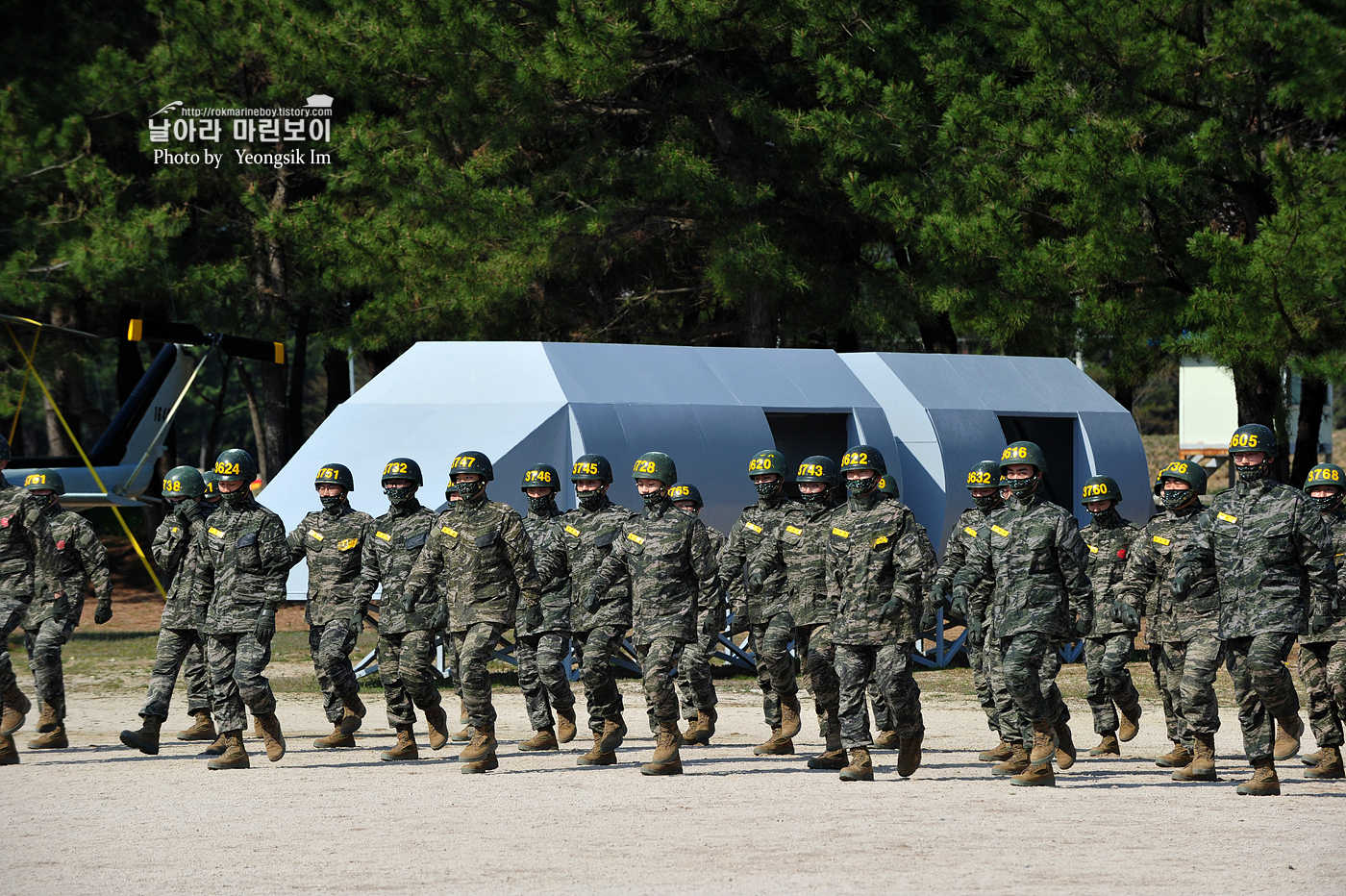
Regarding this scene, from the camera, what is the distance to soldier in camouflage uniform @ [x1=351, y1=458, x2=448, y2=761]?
1070 centimetres

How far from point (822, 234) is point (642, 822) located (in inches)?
688

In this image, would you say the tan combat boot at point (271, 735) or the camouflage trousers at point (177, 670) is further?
the camouflage trousers at point (177, 670)

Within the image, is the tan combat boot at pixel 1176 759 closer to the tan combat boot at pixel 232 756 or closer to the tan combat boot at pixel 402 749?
the tan combat boot at pixel 402 749

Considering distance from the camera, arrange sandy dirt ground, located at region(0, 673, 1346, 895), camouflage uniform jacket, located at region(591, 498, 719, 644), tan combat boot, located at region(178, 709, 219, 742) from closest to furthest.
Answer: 1. sandy dirt ground, located at region(0, 673, 1346, 895)
2. camouflage uniform jacket, located at region(591, 498, 719, 644)
3. tan combat boot, located at region(178, 709, 219, 742)

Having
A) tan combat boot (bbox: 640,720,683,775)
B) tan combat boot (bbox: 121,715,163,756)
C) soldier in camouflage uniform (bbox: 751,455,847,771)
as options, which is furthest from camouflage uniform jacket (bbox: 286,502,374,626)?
soldier in camouflage uniform (bbox: 751,455,847,771)

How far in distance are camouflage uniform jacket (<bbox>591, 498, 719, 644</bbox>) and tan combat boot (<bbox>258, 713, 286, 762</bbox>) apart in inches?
93.9

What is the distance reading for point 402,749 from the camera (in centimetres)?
1093

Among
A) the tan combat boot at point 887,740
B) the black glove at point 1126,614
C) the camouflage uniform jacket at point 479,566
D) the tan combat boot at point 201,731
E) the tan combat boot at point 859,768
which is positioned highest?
the camouflage uniform jacket at point 479,566

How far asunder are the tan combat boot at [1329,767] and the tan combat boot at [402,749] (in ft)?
19.5

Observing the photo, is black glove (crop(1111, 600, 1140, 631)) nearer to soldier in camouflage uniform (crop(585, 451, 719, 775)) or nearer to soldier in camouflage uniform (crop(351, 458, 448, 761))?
soldier in camouflage uniform (crop(585, 451, 719, 775))

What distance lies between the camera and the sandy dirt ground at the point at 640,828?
271 inches

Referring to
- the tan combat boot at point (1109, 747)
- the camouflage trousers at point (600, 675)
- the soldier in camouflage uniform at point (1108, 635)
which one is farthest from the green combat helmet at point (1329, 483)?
the camouflage trousers at point (600, 675)

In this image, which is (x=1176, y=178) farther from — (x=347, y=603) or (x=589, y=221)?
(x=347, y=603)

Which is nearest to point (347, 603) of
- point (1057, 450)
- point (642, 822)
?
point (642, 822)
